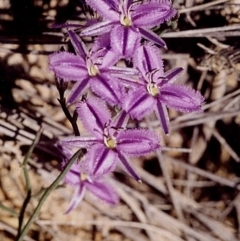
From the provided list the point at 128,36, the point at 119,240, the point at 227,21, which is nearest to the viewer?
the point at 128,36

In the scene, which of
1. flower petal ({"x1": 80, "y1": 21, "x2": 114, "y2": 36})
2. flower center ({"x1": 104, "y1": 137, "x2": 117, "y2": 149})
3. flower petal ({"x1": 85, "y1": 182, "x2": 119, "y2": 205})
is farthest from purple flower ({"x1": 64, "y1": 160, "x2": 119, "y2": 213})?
flower petal ({"x1": 80, "y1": 21, "x2": 114, "y2": 36})

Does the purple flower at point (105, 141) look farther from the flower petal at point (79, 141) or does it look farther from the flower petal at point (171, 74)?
the flower petal at point (171, 74)

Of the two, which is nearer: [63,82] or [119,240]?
[63,82]

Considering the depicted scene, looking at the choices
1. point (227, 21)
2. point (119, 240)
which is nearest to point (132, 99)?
point (227, 21)

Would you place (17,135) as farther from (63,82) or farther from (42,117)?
(63,82)

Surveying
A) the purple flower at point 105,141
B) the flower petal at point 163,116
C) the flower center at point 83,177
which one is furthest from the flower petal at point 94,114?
the flower center at point 83,177

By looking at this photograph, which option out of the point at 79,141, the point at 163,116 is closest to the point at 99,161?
the point at 79,141

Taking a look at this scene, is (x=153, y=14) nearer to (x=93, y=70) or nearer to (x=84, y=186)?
(x=93, y=70)
